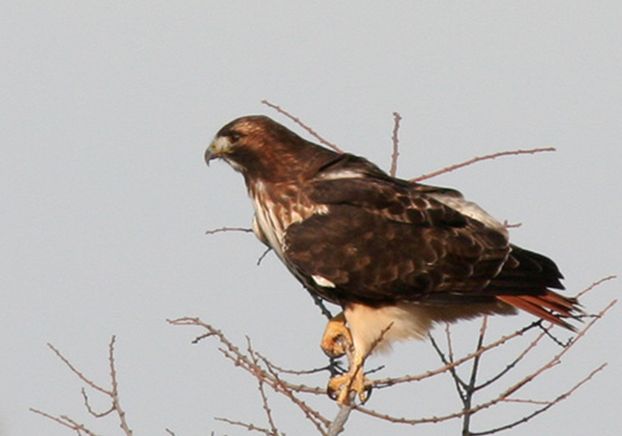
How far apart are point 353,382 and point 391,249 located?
809mm

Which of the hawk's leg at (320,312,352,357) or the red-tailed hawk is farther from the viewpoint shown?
the hawk's leg at (320,312,352,357)

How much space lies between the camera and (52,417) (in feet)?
15.2

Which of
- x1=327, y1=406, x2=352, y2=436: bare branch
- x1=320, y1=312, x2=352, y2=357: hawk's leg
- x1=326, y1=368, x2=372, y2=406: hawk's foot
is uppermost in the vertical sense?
x1=320, y1=312, x2=352, y2=357: hawk's leg

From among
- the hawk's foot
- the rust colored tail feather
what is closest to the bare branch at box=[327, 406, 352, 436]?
the hawk's foot

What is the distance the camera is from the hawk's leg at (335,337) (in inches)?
212

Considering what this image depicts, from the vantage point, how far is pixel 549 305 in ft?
16.1

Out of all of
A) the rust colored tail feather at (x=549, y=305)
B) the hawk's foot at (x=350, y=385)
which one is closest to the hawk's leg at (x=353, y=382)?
the hawk's foot at (x=350, y=385)

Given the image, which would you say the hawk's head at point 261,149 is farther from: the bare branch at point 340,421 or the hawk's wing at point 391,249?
the bare branch at point 340,421

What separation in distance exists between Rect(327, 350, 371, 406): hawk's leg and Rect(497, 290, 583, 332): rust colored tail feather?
92 cm

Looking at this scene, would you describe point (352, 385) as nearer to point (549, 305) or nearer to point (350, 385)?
point (350, 385)

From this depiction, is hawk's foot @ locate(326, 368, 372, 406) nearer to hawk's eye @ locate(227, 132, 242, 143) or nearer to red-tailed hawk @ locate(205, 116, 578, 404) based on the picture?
red-tailed hawk @ locate(205, 116, 578, 404)

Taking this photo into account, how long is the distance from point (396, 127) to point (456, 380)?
170 centimetres

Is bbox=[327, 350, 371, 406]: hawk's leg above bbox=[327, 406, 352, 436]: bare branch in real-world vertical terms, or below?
above

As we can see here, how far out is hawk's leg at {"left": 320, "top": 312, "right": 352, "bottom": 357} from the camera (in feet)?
17.6
